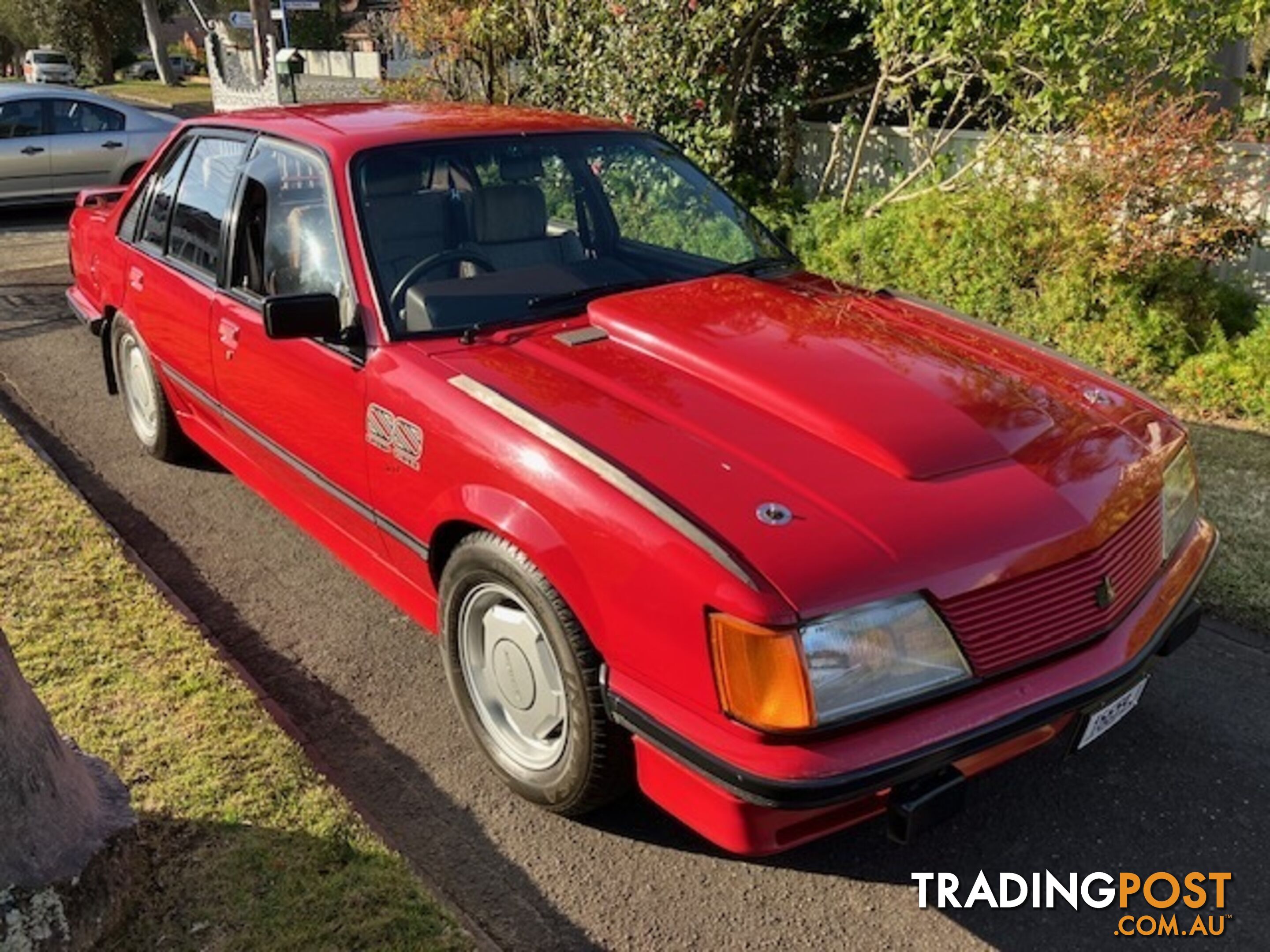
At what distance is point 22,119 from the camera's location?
11109mm

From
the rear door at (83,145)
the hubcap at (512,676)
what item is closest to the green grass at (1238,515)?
the hubcap at (512,676)

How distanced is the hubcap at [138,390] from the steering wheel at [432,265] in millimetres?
2192

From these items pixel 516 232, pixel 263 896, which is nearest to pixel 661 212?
pixel 516 232

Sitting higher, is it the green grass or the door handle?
the door handle

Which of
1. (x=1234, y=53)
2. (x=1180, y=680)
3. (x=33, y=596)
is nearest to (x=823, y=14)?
(x=1234, y=53)

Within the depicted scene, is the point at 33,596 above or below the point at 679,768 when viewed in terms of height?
below

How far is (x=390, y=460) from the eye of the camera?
9.89 ft

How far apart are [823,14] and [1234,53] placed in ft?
12.2

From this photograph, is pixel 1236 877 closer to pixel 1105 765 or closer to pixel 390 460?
pixel 1105 765

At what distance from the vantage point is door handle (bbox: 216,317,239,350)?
377 cm

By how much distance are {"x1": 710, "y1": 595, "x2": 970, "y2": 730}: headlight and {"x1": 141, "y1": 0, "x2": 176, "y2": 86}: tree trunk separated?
4554 centimetres

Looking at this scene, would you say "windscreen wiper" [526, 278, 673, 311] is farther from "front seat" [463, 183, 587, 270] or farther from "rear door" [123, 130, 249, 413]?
"rear door" [123, 130, 249, 413]

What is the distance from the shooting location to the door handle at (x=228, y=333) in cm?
377

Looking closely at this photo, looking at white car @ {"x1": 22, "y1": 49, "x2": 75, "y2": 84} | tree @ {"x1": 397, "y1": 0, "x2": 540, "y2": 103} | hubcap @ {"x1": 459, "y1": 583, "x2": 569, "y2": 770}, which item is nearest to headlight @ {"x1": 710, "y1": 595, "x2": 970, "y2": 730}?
hubcap @ {"x1": 459, "y1": 583, "x2": 569, "y2": 770}
